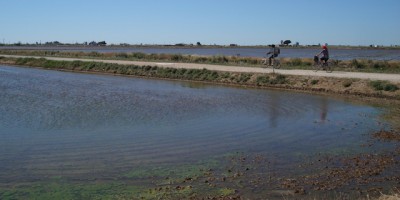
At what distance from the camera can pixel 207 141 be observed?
489 inches

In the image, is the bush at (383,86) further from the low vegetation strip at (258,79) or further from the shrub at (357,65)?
the shrub at (357,65)

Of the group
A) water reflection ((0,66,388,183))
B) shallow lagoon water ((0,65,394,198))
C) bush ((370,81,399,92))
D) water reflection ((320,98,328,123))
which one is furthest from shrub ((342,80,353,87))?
water reflection ((320,98,328,123))

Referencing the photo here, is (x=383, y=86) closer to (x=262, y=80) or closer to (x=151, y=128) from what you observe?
(x=262, y=80)

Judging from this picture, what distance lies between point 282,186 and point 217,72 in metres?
23.7

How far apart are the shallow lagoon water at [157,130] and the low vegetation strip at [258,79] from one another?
7.18 feet

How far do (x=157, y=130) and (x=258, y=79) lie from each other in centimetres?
1570

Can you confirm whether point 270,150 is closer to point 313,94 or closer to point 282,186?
point 282,186

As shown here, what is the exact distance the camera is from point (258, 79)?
28547mm

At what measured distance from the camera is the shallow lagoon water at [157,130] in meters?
10.3

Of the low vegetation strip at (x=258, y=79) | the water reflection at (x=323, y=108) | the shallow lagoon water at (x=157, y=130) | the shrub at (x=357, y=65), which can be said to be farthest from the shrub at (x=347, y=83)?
the shrub at (x=357, y=65)

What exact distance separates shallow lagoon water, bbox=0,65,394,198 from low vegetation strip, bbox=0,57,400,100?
219 centimetres

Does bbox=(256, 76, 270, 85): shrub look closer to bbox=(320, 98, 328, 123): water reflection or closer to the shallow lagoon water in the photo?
the shallow lagoon water

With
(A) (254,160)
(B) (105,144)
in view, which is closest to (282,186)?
(A) (254,160)

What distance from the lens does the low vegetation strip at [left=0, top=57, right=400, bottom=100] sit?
23.0 m
